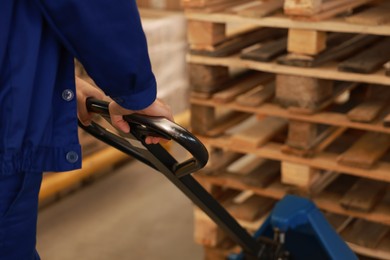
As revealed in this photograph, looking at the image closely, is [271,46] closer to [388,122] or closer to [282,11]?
[282,11]

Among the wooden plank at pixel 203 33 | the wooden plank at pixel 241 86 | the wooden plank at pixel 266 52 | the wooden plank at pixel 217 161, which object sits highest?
the wooden plank at pixel 203 33

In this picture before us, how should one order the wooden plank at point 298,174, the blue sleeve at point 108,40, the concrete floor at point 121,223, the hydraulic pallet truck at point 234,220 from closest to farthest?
the blue sleeve at point 108,40 < the hydraulic pallet truck at point 234,220 < the wooden plank at point 298,174 < the concrete floor at point 121,223

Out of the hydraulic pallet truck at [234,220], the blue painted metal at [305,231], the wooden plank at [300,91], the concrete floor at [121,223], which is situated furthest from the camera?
the concrete floor at [121,223]

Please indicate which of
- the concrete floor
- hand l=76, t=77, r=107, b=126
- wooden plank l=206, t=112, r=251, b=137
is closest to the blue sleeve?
hand l=76, t=77, r=107, b=126

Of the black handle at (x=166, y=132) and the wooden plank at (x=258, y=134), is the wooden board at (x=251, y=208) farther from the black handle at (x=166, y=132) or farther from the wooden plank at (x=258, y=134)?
the black handle at (x=166, y=132)

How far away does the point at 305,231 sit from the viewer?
2.68 metres

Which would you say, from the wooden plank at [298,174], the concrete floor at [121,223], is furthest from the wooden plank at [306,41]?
the concrete floor at [121,223]

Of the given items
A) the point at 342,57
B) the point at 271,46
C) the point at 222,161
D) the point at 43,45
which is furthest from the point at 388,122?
the point at 43,45

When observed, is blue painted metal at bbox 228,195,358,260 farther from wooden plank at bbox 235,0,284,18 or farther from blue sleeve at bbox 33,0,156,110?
blue sleeve at bbox 33,0,156,110

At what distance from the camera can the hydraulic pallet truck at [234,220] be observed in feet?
6.48

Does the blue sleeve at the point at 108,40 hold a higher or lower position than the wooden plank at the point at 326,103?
higher

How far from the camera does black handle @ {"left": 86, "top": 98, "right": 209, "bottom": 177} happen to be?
1.85 m

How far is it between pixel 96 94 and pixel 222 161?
4.14 feet

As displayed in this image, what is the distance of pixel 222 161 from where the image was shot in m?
3.30
